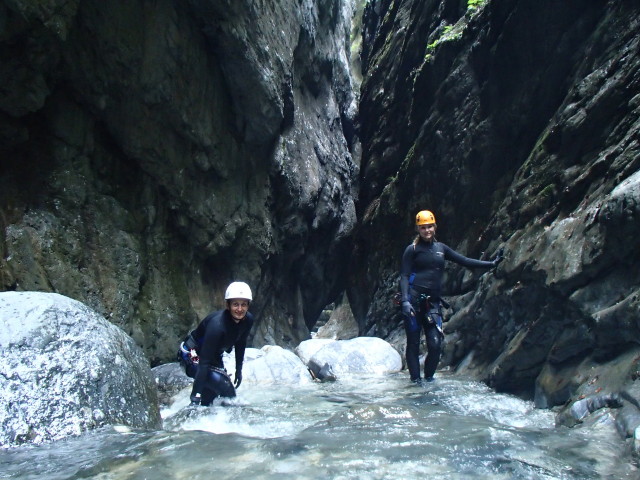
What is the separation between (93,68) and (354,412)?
7.52 metres

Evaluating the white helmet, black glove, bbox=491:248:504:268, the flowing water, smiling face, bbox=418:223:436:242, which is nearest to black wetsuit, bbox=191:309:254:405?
the white helmet

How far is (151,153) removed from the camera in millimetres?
10297

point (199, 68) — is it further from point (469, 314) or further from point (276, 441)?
point (276, 441)

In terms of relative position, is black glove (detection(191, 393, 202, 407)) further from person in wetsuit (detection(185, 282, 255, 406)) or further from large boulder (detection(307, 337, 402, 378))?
large boulder (detection(307, 337, 402, 378))

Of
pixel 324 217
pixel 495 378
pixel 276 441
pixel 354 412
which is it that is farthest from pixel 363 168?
pixel 276 441

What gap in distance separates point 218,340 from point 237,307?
433mm

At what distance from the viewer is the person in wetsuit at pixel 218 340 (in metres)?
5.77

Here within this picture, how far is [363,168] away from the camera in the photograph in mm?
19250

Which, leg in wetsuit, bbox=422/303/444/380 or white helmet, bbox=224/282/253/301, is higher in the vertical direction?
white helmet, bbox=224/282/253/301

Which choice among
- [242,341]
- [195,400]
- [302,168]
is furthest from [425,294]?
[302,168]

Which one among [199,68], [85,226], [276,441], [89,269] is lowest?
[276,441]

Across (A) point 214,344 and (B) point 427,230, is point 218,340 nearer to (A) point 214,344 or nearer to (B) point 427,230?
(A) point 214,344

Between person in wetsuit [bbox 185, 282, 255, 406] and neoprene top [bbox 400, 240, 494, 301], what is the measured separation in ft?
8.36

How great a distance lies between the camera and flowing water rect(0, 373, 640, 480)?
3.17 meters
